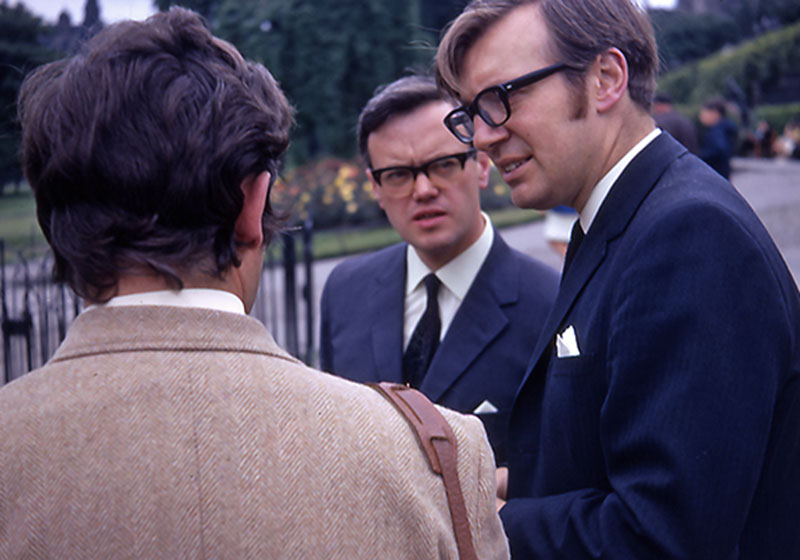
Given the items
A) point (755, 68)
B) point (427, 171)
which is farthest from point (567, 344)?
point (755, 68)

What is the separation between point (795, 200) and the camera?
1825 cm

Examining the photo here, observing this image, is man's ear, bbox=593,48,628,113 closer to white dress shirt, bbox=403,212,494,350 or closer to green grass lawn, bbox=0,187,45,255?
white dress shirt, bbox=403,212,494,350

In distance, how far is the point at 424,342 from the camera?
275 centimetres

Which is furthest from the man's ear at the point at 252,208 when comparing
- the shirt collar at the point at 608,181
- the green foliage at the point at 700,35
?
the green foliage at the point at 700,35

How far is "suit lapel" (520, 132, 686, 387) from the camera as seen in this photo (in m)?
1.73

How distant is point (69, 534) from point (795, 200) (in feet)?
65.0

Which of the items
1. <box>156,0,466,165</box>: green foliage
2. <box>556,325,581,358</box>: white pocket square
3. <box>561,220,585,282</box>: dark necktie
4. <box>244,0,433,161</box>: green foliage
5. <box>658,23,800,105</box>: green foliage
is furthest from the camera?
<box>658,23,800,105</box>: green foliage

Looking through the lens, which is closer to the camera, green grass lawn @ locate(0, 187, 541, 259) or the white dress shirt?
the white dress shirt

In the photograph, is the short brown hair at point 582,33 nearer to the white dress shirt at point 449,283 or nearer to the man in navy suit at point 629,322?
the man in navy suit at point 629,322

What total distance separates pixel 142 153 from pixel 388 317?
173 centimetres

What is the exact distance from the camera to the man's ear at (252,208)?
4.24 feet

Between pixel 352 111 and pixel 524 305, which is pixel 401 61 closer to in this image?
pixel 352 111

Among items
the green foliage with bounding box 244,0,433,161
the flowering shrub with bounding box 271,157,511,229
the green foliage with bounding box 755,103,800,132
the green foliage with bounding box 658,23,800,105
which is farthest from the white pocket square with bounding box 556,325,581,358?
the green foliage with bounding box 658,23,800,105

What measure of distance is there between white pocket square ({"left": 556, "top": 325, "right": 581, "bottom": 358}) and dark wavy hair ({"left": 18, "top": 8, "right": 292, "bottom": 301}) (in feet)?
2.65
